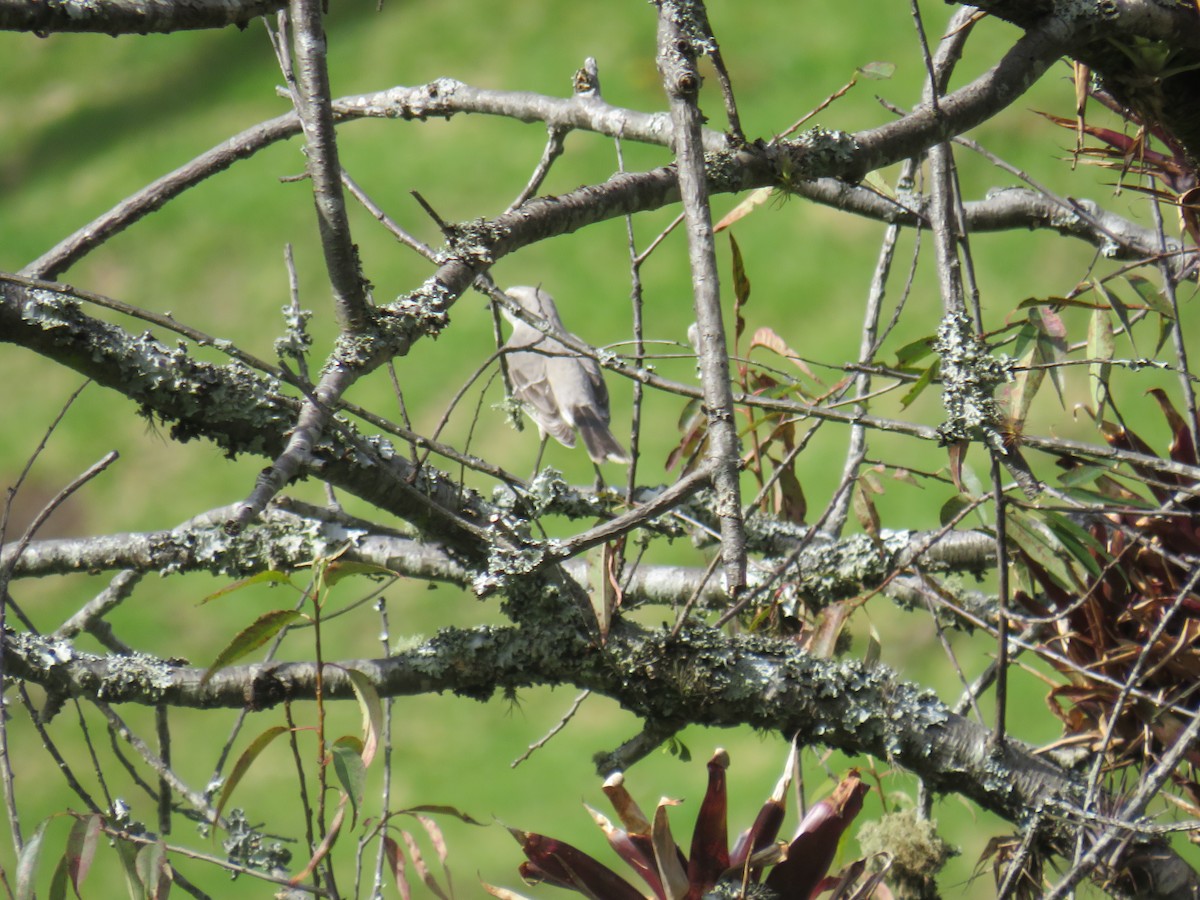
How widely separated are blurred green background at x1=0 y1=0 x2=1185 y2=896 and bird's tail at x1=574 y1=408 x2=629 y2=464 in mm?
260

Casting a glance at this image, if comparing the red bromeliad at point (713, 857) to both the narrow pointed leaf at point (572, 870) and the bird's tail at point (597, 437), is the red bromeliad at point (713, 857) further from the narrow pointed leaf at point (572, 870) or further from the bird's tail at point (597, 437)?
the bird's tail at point (597, 437)

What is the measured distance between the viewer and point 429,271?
173 inches

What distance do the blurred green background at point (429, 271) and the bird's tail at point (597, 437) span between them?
26 cm

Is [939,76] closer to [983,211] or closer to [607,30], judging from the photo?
[983,211]

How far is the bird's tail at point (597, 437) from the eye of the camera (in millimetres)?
3959

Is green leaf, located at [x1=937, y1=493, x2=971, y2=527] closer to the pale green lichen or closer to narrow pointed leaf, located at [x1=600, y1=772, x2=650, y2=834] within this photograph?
the pale green lichen

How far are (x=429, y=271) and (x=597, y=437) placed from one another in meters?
1.04

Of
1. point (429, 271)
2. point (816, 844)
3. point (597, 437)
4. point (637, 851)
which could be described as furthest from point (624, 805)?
point (429, 271)

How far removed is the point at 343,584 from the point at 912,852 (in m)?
3.04

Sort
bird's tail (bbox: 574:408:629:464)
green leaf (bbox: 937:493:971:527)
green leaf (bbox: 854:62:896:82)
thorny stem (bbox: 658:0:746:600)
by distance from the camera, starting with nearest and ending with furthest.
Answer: thorny stem (bbox: 658:0:746:600)
green leaf (bbox: 937:493:971:527)
green leaf (bbox: 854:62:896:82)
bird's tail (bbox: 574:408:629:464)

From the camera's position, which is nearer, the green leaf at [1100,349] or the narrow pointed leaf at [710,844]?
the narrow pointed leaf at [710,844]

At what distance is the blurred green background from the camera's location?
356cm

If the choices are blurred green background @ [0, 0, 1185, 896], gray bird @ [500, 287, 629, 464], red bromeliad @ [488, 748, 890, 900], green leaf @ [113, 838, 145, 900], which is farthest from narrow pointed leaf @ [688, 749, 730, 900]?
gray bird @ [500, 287, 629, 464]

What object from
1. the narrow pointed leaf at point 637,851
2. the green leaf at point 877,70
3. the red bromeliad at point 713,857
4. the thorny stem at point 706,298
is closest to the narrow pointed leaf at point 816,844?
the red bromeliad at point 713,857
